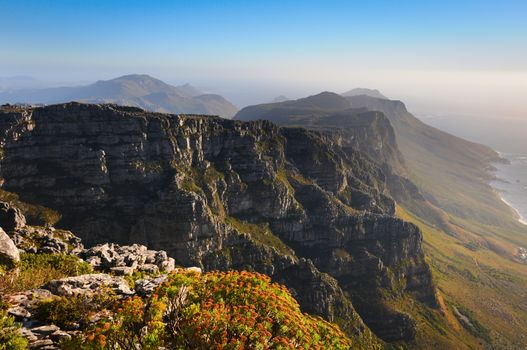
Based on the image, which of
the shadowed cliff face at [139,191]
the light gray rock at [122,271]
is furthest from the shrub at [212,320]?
the shadowed cliff face at [139,191]

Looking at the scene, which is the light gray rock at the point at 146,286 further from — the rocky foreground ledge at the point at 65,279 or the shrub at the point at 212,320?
the shrub at the point at 212,320

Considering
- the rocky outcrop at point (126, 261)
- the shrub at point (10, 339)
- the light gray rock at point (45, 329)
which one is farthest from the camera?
the rocky outcrop at point (126, 261)

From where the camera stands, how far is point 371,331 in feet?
607

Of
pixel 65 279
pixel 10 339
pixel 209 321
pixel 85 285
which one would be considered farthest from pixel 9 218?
pixel 209 321

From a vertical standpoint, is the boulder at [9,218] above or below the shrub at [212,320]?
below

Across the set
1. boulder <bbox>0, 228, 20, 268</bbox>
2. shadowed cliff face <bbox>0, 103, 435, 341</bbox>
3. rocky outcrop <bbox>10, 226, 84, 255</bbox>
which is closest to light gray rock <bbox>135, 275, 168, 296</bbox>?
boulder <bbox>0, 228, 20, 268</bbox>

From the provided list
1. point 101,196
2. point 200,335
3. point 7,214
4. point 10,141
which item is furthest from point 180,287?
point 10,141

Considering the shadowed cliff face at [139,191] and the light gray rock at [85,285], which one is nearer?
the light gray rock at [85,285]

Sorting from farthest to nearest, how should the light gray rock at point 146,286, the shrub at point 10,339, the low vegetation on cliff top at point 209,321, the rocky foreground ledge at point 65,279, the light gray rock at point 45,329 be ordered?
the light gray rock at point 146,286 < the rocky foreground ledge at point 65,279 < the light gray rock at point 45,329 < the low vegetation on cliff top at point 209,321 < the shrub at point 10,339

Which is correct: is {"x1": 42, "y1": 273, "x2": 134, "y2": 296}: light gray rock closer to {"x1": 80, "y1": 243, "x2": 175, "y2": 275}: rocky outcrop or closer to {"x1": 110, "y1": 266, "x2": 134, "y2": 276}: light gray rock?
{"x1": 110, "y1": 266, "x2": 134, "y2": 276}: light gray rock

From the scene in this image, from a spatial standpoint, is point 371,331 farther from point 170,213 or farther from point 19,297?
point 19,297

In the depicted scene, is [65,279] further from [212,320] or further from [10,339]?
[212,320]

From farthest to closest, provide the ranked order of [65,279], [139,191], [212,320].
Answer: [139,191] → [65,279] → [212,320]

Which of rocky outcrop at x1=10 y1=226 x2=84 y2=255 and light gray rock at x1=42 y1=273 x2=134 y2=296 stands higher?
light gray rock at x1=42 y1=273 x2=134 y2=296
